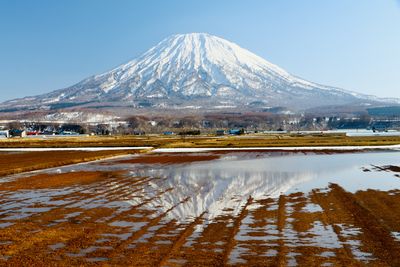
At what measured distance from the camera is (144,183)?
21016 mm

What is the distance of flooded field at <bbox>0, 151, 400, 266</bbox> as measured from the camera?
8758 mm

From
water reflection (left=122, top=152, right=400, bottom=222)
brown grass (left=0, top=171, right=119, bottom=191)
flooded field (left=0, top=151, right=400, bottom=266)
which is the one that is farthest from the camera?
brown grass (left=0, top=171, right=119, bottom=191)

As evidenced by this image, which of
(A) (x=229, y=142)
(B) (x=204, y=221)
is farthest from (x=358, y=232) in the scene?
(A) (x=229, y=142)

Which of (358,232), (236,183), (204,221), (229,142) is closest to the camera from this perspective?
(358,232)

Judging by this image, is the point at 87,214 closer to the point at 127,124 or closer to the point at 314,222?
the point at 314,222

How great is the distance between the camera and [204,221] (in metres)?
11.9

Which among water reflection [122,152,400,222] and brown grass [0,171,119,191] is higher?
brown grass [0,171,119,191]

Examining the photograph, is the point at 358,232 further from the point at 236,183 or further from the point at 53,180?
the point at 53,180

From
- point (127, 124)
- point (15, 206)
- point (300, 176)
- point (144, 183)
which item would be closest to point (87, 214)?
point (15, 206)

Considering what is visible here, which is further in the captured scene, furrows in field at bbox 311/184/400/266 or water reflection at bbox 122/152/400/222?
water reflection at bbox 122/152/400/222

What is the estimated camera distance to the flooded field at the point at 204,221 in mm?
8758

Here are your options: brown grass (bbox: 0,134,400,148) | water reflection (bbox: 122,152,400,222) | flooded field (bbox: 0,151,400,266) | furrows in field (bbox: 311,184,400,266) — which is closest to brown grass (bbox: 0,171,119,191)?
flooded field (bbox: 0,151,400,266)

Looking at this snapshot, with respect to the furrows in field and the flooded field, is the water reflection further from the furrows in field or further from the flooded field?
the furrows in field

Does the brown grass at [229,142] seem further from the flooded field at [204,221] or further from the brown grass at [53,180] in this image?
the flooded field at [204,221]
